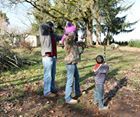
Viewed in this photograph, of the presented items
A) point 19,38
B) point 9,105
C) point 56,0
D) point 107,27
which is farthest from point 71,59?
point 107,27

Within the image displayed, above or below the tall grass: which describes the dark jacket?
above

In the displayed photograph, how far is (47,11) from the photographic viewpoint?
3844cm

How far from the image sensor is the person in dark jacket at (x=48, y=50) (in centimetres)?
952

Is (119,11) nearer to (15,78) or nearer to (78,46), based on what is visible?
(15,78)

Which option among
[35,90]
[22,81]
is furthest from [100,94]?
[22,81]

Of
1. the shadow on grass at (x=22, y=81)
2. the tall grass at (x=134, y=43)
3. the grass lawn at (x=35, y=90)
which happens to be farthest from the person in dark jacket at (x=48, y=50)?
the tall grass at (x=134, y=43)

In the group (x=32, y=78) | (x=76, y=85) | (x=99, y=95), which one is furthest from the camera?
(x=32, y=78)

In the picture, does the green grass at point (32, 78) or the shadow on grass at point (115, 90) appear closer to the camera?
the shadow on grass at point (115, 90)

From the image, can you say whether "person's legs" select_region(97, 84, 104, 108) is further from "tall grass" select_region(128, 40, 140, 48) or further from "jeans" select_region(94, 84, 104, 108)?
"tall grass" select_region(128, 40, 140, 48)

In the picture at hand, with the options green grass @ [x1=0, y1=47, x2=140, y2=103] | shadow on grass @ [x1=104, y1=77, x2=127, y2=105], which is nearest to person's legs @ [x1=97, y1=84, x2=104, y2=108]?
shadow on grass @ [x1=104, y1=77, x2=127, y2=105]

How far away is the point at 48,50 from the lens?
9523mm

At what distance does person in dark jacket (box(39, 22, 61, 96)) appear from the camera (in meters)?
9.52

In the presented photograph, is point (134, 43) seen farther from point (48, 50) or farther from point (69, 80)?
point (69, 80)

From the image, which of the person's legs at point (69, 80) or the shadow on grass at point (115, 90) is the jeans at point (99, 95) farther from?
the person's legs at point (69, 80)
